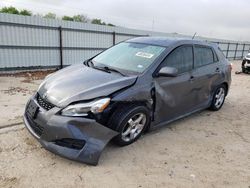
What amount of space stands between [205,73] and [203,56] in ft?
1.28

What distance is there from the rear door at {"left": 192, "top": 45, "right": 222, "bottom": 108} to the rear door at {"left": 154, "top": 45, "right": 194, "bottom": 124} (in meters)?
0.20

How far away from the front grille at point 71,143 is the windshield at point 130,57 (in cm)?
146

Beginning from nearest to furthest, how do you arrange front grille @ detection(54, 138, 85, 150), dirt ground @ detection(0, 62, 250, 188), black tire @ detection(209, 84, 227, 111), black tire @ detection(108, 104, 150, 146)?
dirt ground @ detection(0, 62, 250, 188) < front grille @ detection(54, 138, 85, 150) < black tire @ detection(108, 104, 150, 146) < black tire @ detection(209, 84, 227, 111)

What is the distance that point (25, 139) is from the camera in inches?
138

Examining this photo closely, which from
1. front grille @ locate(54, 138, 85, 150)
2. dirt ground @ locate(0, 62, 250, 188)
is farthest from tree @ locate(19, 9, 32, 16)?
front grille @ locate(54, 138, 85, 150)

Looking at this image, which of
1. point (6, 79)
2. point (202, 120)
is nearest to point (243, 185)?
point (202, 120)

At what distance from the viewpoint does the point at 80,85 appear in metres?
3.20

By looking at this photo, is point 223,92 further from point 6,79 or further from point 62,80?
point 6,79

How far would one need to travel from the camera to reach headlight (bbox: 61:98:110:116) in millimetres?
2873

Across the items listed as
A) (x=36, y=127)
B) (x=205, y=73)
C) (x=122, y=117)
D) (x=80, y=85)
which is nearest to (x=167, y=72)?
Answer: (x=122, y=117)

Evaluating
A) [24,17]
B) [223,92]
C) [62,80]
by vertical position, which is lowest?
[223,92]

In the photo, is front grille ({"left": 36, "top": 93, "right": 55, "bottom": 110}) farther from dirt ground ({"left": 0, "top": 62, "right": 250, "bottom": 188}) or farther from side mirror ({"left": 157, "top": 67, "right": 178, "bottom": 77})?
side mirror ({"left": 157, "top": 67, "right": 178, "bottom": 77})

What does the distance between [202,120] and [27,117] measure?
3521 millimetres

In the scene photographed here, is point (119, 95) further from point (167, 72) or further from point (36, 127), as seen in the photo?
point (36, 127)
